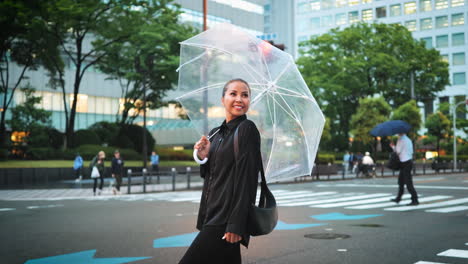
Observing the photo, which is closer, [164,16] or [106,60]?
[164,16]

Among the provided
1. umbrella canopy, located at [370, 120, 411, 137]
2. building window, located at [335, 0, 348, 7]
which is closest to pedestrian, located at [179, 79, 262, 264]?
umbrella canopy, located at [370, 120, 411, 137]

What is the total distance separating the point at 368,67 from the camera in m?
46.1

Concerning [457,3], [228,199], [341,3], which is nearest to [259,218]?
[228,199]

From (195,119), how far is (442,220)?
23.6 ft

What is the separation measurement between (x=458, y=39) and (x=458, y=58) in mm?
2930

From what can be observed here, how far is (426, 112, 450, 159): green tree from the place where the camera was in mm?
55369

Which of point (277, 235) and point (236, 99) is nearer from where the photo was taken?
point (236, 99)

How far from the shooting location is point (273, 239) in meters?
8.23

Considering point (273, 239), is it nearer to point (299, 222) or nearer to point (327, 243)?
point (327, 243)

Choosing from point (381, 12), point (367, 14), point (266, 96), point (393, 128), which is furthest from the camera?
point (367, 14)

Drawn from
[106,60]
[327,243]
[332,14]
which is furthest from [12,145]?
[332,14]

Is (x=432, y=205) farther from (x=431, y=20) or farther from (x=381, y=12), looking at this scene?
(x=381, y=12)

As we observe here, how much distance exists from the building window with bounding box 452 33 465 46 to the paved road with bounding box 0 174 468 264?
71923 mm

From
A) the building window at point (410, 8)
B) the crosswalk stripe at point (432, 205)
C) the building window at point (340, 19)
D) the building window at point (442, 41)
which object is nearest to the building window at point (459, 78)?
the building window at point (442, 41)
